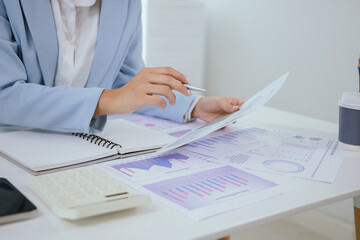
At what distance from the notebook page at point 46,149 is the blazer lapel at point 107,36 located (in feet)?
0.87

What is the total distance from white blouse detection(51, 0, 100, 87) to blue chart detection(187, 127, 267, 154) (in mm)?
374

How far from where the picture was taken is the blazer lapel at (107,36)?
1.07 metres

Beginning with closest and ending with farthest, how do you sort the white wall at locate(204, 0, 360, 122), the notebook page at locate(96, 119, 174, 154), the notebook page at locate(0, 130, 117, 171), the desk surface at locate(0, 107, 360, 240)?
the desk surface at locate(0, 107, 360, 240) < the notebook page at locate(0, 130, 117, 171) < the notebook page at locate(96, 119, 174, 154) < the white wall at locate(204, 0, 360, 122)

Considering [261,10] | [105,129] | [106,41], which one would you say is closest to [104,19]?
[106,41]

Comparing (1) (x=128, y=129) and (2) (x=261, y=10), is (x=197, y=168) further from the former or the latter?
(2) (x=261, y=10)

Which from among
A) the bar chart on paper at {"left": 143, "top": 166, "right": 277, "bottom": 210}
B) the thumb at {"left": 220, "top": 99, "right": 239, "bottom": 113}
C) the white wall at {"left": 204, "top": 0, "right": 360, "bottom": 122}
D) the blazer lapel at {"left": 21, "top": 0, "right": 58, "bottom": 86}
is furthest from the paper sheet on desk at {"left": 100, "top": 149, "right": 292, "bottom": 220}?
the white wall at {"left": 204, "top": 0, "right": 360, "bottom": 122}

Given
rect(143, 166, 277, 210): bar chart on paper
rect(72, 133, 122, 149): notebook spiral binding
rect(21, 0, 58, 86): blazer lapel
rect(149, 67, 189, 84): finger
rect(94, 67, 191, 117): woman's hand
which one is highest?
rect(21, 0, 58, 86): blazer lapel

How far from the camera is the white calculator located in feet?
1.66

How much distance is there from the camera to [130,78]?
4.10 ft

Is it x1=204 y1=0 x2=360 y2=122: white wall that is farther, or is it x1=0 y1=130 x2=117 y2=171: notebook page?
x1=204 y1=0 x2=360 y2=122: white wall

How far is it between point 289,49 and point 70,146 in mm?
1386

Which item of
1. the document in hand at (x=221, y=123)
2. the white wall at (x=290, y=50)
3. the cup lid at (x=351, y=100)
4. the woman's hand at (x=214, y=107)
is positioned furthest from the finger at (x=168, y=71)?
the white wall at (x=290, y=50)

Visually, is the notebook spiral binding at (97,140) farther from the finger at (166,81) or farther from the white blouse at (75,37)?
the white blouse at (75,37)

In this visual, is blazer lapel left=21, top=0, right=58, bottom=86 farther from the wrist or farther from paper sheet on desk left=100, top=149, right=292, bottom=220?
paper sheet on desk left=100, top=149, right=292, bottom=220
